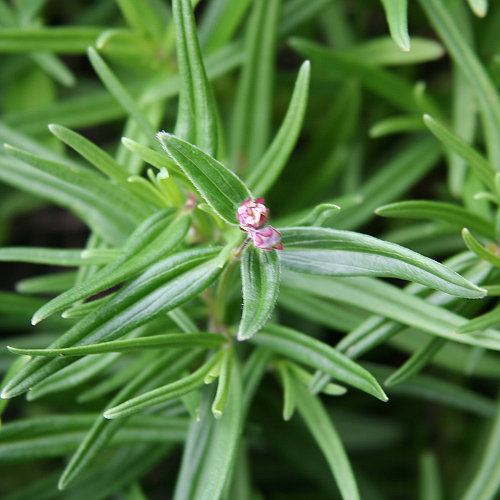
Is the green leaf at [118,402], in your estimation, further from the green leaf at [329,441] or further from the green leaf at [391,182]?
the green leaf at [391,182]

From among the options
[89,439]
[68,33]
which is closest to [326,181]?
[68,33]

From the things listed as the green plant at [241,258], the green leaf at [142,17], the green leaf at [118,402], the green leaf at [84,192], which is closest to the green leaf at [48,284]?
the green plant at [241,258]

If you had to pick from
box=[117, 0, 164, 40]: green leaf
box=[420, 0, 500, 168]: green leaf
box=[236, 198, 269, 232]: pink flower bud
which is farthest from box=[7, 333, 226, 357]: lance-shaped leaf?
box=[117, 0, 164, 40]: green leaf

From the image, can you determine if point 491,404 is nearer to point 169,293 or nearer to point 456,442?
point 456,442

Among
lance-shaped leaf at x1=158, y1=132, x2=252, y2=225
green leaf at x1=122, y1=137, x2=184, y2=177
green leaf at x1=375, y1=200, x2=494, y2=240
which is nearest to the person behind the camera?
lance-shaped leaf at x1=158, y1=132, x2=252, y2=225

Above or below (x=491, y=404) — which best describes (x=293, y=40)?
above

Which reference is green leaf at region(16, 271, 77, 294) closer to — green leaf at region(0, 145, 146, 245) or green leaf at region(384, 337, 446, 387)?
green leaf at region(0, 145, 146, 245)
